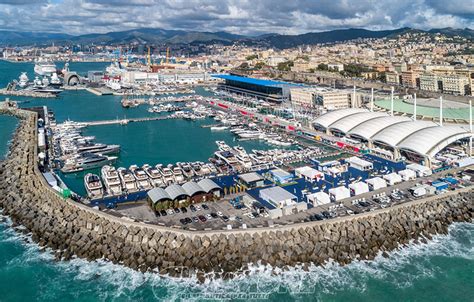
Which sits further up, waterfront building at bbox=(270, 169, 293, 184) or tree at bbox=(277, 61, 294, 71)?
tree at bbox=(277, 61, 294, 71)

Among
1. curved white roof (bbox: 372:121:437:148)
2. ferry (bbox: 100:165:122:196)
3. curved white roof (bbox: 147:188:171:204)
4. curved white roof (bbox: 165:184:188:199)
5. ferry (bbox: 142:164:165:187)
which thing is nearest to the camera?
curved white roof (bbox: 147:188:171:204)

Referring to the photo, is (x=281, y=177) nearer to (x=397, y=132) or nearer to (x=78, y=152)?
(x=397, y=132)

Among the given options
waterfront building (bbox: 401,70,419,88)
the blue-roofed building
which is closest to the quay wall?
the blue-roofed building

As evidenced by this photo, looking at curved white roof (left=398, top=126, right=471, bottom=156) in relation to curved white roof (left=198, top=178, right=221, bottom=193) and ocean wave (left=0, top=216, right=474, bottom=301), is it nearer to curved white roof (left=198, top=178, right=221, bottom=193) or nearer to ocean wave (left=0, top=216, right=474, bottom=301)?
ocean wave (left=0, top=216, right=474, bottom=301)

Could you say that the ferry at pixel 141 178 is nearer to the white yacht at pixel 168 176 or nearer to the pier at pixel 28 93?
the white yacht at pixel 168 176

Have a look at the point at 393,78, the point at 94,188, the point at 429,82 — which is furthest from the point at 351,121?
the point at 393,78

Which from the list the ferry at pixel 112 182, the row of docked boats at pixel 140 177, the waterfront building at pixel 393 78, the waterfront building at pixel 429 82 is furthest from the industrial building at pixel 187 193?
the waterfront building at pixel 393 78
